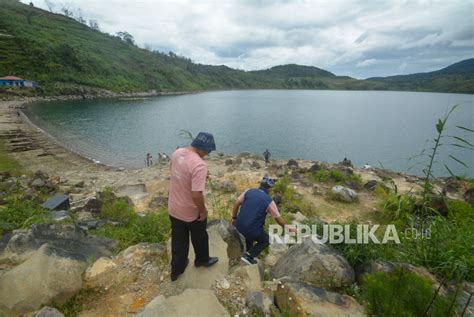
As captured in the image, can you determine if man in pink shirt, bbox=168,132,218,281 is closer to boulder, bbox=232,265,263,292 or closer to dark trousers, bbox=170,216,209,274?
dark trousers, bbox=170,216,209,274

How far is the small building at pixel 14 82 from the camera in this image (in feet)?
206

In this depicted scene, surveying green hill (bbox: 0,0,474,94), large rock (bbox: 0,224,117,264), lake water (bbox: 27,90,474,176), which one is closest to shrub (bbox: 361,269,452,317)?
large rock (bbox: 0,224,117,264)

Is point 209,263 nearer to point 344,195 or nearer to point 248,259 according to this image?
point 248,259

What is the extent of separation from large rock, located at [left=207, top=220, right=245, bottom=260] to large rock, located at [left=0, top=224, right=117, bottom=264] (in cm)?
217

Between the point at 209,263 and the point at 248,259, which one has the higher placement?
the point at 209,263

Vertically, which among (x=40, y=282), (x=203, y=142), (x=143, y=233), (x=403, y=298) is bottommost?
(x=143, y=233)

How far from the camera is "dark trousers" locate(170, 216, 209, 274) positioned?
3900mm

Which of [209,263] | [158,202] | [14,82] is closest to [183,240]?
[209,263]

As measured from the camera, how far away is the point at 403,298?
254 cm

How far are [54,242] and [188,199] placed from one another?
3.33 m

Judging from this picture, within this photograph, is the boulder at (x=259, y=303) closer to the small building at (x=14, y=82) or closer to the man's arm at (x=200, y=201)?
the man's arm at (x=200, y=201)

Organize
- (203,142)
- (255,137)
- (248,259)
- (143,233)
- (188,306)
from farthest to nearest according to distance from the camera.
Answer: (255,137) → (143,233) → (248,259) → (203,142) → (188,306)

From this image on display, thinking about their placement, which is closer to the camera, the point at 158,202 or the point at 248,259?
the point at 248,259

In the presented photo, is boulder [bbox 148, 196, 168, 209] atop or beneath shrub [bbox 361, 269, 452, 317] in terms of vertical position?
beneath
